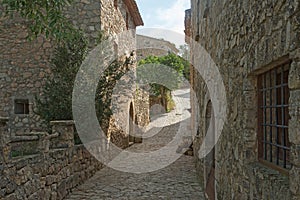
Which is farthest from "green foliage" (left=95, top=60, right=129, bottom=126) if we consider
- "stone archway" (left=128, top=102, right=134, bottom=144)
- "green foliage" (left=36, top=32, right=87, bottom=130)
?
"stone archway" (left=128, top=102, right=134, bottom=144)

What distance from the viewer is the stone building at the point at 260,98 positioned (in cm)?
178

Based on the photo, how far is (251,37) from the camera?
251 centimetres

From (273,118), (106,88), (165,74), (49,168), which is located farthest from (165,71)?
(273,118)

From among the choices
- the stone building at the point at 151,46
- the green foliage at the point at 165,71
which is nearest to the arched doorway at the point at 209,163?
the green foliage at the point at 165,71

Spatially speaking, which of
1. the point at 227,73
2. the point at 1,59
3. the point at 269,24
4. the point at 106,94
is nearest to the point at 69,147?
the point at 106,94

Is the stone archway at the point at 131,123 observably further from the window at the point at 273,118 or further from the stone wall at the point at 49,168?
the window at the point at 273,118

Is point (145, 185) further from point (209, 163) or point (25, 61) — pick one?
point (25, 61)

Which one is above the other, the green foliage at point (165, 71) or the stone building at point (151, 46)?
the stone building at point (151, 46)

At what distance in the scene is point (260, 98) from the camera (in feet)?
8.61

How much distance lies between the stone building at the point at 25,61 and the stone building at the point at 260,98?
5.38 m

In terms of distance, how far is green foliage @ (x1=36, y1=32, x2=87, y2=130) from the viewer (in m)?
6.88

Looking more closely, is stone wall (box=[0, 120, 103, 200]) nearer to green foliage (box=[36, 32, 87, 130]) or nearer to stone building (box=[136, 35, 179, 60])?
green foliage (box=[36, 32, 87, 130])

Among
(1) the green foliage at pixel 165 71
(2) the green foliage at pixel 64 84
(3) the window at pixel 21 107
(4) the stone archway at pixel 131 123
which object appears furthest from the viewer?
(1) the green foliage at pixel 165 71

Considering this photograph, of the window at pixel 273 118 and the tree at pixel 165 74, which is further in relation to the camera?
the tree at pixel 165 74
